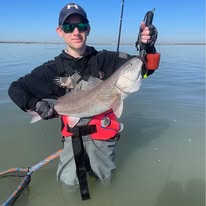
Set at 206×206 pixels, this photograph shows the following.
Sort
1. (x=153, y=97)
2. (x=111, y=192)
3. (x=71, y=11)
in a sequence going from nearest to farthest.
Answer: (x=71, y=11) → (x=111, y=192) → (x=153, y=97)

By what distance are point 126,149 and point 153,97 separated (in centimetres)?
348

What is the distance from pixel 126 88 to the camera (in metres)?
2.86

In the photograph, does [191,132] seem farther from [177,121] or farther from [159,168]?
[159,168]

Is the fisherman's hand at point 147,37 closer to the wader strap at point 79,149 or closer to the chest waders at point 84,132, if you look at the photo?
the chest waders at point 84,132

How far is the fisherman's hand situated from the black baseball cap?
79 cm

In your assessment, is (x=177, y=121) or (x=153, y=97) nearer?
(x=177, y=121)

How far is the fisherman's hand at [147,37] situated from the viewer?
2.94m

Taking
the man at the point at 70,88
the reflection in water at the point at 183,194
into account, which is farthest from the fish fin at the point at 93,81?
the reflection in water at the point at 183,194

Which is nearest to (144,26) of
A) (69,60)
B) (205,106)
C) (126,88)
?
(126,88)

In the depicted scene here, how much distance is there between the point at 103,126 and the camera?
10.7 ft

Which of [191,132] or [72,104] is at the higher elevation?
[72,104]

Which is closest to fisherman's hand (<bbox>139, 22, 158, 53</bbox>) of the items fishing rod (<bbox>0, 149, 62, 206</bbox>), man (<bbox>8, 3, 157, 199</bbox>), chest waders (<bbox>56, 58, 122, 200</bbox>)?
man (<bbox>8, 3, 157, 199</bbox>)

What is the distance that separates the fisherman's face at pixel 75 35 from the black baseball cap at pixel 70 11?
1.8 inches

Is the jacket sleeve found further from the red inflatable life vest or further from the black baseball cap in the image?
the black baseball cap
